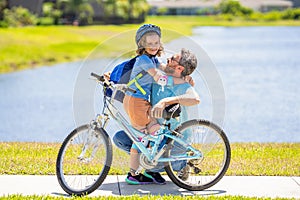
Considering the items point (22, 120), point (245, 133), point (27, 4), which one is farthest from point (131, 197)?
point (27, 4)

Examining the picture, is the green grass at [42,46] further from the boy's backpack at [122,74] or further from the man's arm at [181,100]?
the man's arm at [181,100]

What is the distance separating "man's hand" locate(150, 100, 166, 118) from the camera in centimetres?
622

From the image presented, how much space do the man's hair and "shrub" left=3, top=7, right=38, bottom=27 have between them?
61.3 metres

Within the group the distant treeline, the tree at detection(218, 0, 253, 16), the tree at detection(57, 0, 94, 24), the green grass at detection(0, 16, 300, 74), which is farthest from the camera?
the tree at detection(218, 0, 253, 16)

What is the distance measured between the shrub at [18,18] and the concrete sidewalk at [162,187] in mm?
60758

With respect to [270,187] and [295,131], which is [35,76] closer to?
[295,131]

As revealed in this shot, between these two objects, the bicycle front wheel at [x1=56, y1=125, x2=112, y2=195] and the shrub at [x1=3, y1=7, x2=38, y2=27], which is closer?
the bicycle front wheel at [x1=56, y1=125, x2=112, y2=195]

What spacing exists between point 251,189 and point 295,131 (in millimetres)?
10004

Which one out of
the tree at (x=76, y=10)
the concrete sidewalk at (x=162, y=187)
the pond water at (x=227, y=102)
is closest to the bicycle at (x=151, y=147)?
the concrete sidewalk at (x=162, y=187)

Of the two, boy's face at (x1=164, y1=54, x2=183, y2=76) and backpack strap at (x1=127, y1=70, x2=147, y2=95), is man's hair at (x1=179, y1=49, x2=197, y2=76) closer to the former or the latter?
boy's face at (x1=164, y1=54, x2=183, y2=76)

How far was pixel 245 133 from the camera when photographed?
1639 cm

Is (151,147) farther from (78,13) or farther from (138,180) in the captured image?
(78,13)

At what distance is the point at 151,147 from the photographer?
6.43 m

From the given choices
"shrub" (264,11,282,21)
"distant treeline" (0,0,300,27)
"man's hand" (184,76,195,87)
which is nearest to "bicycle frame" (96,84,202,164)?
"man's hand" (184,76,195,87)
